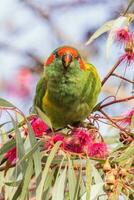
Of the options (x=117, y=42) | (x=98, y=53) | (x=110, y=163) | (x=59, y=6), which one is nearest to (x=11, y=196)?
(x=110, y=163)

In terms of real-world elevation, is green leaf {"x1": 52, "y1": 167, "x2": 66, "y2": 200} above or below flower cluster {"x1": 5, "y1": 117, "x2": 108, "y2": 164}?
below

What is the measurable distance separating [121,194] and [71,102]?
29.7 inches

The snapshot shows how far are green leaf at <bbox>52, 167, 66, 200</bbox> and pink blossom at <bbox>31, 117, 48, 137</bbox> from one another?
0.97 feet

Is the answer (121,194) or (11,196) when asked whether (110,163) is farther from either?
(11,196)

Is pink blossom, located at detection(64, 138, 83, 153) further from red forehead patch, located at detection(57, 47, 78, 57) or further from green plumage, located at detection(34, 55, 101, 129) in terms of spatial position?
red forehead patch, located at detection(57, 47, 78, 57)

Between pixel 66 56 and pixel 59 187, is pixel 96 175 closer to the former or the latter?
pixel 59 187

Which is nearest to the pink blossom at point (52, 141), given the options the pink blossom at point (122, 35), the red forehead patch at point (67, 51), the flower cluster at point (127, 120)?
the flower cluster at point (127, 120)

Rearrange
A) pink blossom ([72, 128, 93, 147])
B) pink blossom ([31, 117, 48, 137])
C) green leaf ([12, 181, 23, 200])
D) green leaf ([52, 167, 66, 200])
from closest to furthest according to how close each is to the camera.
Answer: green leaf ([52, 167, 66, 200])
green leaf ([12, 181, 23, 200])
pink blossom ([72, 128, 93, 147])
pink blossom ([31, 117, 48, 137])

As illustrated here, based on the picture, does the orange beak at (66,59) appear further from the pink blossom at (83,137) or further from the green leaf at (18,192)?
the green leaf at (18,192)

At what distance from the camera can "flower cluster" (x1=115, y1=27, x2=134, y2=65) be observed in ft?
5.99

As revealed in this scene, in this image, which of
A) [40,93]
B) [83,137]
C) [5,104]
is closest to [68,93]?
[40,93]

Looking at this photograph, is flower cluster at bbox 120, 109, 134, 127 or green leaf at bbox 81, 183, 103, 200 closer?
green leaf at bbox 81, 183, 103, 200

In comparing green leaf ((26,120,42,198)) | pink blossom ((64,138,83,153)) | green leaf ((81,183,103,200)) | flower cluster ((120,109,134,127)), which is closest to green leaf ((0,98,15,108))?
green leaf ((26,120,42,198))

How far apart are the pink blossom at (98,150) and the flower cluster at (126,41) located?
12.7 inches
